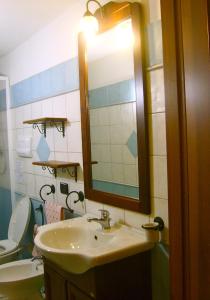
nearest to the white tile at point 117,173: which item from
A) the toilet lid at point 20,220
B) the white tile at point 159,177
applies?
the white tile at point 159,177

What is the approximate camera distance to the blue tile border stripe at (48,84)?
196 centimetres

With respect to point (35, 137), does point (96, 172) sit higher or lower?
lower

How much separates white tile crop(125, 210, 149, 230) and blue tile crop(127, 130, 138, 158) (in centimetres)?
31

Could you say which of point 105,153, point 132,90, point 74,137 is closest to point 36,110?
point 74,137

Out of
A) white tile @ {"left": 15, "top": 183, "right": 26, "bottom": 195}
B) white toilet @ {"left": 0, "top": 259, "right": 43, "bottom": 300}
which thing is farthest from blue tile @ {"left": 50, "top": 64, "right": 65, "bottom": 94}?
white toilet @ {"left": 0, "top": 259, "right": 43, "bottom": 300}

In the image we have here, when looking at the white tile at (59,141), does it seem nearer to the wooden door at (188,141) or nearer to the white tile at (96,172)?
the white tile at (96,172)

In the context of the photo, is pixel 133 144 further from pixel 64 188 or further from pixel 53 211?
pixel 53 211

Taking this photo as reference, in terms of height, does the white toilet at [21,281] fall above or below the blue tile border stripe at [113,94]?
below

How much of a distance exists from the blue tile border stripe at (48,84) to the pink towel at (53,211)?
0.84 meters

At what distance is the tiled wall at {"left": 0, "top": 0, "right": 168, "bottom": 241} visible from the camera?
1346 millimetres

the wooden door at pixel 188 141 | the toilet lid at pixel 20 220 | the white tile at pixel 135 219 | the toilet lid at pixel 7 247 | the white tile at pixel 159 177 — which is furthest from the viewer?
the toilet lid at pixel 20 220

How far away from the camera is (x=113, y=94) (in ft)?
5.34

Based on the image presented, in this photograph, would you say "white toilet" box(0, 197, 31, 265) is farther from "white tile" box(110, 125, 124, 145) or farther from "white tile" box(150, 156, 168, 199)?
"white tile" box(150, 156, 168, 199)

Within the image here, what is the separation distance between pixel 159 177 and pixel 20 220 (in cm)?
172
